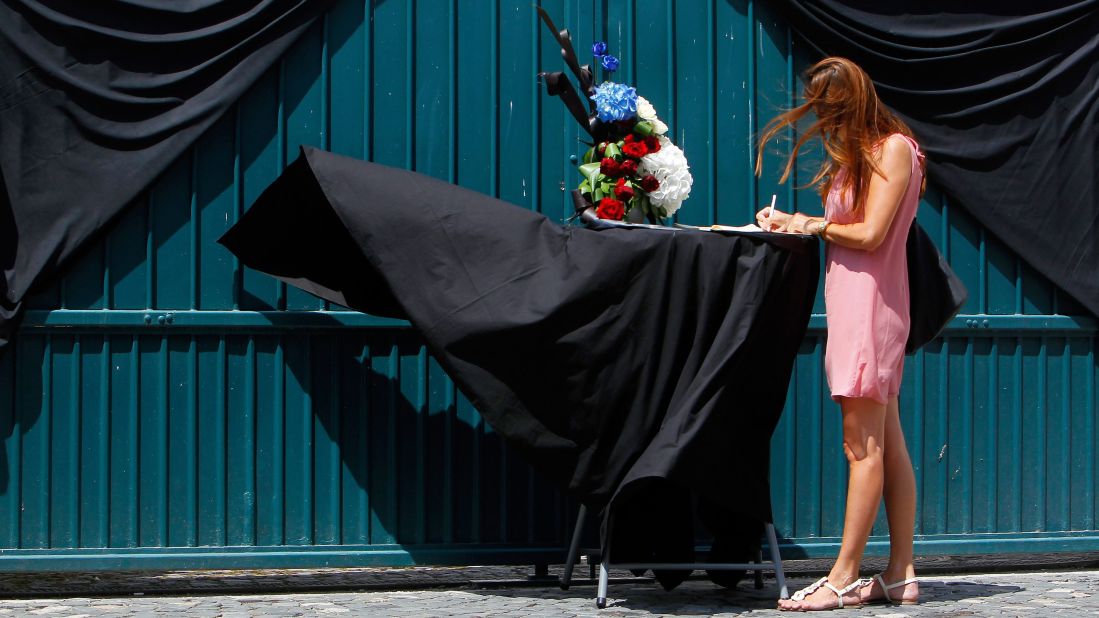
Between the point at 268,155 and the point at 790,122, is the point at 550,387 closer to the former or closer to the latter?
the point at 790,122

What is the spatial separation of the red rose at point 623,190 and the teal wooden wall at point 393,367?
23.2 inches

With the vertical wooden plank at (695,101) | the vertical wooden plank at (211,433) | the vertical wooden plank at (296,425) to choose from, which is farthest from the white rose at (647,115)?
the vertical wooden plank at (211,433)

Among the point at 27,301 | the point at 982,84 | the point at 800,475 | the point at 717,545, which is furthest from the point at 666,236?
the point at 27,301

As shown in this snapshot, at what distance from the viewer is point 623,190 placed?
16.7 ft

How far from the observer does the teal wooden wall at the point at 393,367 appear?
216 inches

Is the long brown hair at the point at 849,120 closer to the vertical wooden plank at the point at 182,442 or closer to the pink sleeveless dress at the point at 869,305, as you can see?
the pink sleeveless dress at the point at 869,305

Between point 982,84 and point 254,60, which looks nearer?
point 254,60

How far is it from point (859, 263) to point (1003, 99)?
5.26 feet

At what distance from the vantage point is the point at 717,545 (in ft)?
17.4

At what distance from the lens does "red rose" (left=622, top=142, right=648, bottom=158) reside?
5.07 meters

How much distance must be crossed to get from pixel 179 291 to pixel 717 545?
90.1 inches

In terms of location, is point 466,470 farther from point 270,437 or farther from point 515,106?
point 515,106

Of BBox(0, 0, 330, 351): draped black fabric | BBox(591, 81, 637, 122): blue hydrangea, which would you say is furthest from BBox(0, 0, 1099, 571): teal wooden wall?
BBox(591, 81, 637, 122): blue hydrangea

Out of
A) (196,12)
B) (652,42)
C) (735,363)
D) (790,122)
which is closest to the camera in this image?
(735,363)
